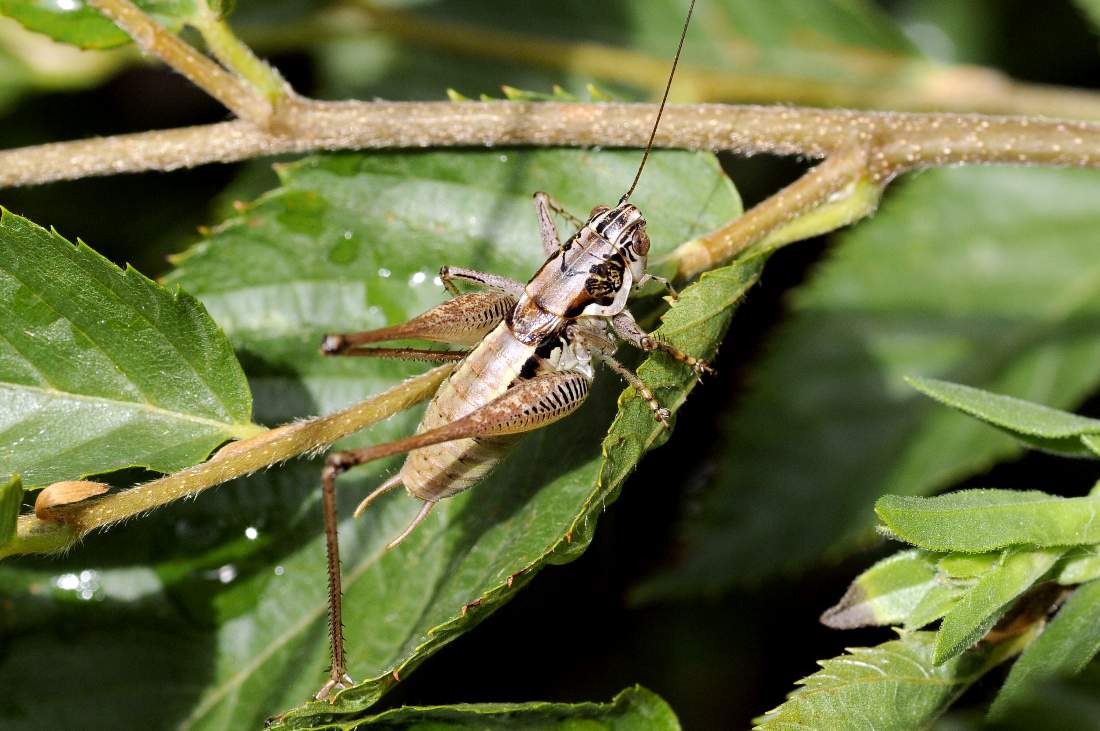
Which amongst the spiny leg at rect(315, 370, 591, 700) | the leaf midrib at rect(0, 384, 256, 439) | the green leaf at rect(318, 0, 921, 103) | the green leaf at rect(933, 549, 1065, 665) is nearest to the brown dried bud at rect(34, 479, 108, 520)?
the leaf midrib at rect(0, 384, 256, 439)

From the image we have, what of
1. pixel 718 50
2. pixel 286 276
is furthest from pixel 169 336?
pixel 718 50

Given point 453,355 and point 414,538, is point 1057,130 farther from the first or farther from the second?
point 414,538

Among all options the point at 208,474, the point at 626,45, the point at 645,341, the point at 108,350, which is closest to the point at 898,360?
the point at 626,45

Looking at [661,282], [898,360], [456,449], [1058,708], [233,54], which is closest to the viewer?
[1058,708]

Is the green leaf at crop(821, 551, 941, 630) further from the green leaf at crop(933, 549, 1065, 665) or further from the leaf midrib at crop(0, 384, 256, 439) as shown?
the leaf midrib at crop(0, 384, 256, 439)

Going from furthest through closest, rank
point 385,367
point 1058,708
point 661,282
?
1. point 385,367
2. point 661,282
3. point 1058,708

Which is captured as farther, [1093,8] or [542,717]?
[1093,8]

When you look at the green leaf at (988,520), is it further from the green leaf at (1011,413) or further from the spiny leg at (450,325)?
the spiny leg at (450,325)

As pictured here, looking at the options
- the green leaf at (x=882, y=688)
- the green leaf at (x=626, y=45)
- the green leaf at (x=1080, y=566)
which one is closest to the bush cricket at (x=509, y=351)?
the green leaf at (x=882, y=688)

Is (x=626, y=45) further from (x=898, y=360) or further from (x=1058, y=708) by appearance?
(x=1058, y=708)
